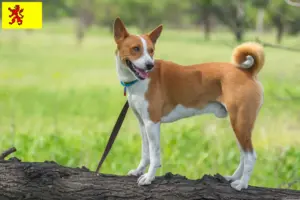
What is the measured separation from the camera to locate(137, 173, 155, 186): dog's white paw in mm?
3267

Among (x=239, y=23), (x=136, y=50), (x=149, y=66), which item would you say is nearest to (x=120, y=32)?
(x=136, y=50)

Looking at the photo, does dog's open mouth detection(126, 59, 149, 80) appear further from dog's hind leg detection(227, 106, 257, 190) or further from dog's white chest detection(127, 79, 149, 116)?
dog's hind leg detection(227, 106, 257, 190)

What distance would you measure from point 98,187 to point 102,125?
5.05 meters

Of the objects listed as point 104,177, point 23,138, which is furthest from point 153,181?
point 23,138

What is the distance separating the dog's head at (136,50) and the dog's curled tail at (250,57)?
0.46 metres

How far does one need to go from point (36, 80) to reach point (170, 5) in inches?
929

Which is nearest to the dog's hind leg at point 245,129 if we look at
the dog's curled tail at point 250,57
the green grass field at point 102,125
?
the dog's curled tail at point 250,57

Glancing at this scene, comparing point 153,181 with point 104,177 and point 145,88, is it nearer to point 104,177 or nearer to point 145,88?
point 104,177

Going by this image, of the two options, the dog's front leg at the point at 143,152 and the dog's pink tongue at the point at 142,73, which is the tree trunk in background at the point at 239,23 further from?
the dog's pink tongue at the point at 142,73

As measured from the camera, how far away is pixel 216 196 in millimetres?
3320

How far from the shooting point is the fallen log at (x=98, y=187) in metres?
3.34

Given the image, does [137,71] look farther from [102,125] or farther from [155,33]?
[102,125]

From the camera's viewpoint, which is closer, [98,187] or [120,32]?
[120,32]

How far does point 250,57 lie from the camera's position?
3195 millimetres
